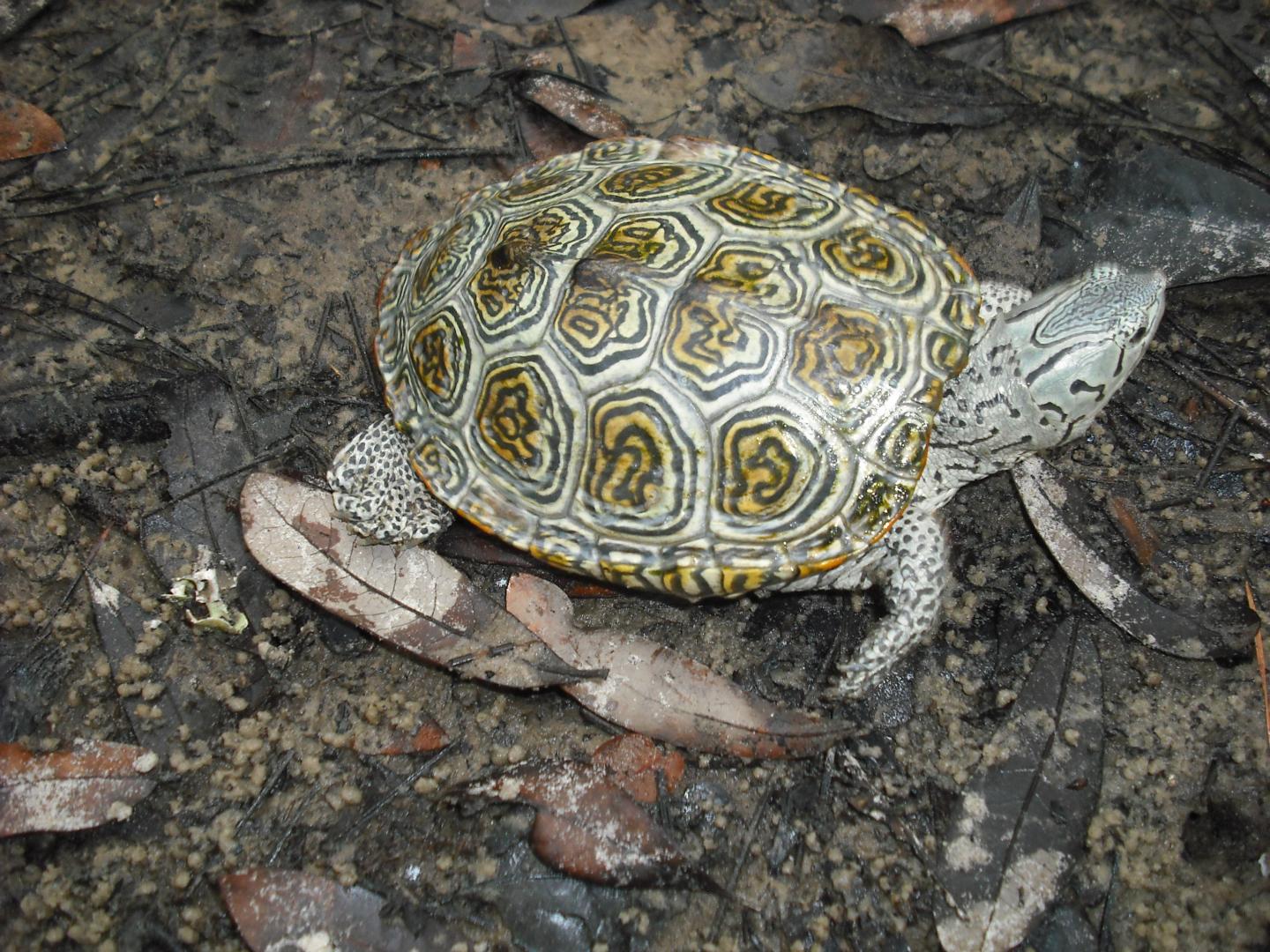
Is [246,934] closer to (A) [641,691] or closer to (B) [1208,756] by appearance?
(A) [641,691]

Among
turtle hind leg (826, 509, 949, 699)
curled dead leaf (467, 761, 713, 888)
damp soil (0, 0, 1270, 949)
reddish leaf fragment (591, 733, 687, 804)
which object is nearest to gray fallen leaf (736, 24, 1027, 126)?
damp soil (0, 0, 1270, 949)

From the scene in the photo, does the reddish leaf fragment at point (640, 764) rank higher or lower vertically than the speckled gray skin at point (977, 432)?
lower

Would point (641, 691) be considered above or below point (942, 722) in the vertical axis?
above

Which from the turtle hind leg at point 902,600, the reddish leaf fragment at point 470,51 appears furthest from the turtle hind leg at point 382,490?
the reddish leaf fragment at point 470,51

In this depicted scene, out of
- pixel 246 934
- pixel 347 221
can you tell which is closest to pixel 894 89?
pixel 347 221

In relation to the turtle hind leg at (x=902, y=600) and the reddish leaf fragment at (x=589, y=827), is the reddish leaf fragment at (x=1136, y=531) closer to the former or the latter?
the turtle hind leg at (x=902, y=600)

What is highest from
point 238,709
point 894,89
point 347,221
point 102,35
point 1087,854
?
point 102,35

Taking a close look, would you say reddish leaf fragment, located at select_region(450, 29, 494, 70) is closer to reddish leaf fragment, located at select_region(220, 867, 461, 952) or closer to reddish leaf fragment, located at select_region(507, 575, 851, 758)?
reddish leaf fragment, located at select_region(507, 575, 851, 758)
